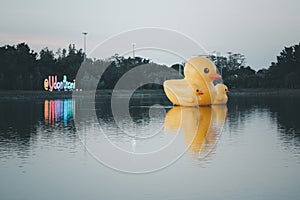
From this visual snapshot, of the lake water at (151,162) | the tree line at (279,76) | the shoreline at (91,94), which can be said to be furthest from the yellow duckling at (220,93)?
the tree line at (279,76)

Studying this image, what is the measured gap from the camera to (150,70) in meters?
60.5

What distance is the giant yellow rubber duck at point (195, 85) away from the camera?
26.0 m

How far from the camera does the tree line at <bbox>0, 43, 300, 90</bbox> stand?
171 ft

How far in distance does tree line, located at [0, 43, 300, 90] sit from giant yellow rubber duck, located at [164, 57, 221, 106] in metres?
27.7

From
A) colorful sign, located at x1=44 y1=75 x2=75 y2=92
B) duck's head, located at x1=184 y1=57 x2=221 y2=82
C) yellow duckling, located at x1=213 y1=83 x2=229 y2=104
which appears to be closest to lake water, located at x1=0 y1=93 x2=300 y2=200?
duck's head, located at x1=184 y1=57 x2=221 y2=82

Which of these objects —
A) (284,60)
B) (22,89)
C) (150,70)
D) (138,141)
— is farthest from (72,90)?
(138,141)

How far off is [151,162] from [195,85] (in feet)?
52.8

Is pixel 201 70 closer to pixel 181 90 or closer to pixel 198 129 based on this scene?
pixel 181 90

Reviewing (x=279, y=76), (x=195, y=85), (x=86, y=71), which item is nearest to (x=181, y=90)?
(x=195, y=85)

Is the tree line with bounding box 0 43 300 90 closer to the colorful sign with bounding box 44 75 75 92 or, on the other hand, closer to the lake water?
the colorful sign with bounding box 44 75 75 92

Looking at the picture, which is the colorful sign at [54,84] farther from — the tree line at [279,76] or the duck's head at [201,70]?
the duck's head at [201,70]

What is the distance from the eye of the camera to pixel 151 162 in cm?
1013

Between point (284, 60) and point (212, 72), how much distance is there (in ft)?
123

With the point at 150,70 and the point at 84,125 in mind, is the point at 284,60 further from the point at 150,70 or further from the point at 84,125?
the point at 84,125
